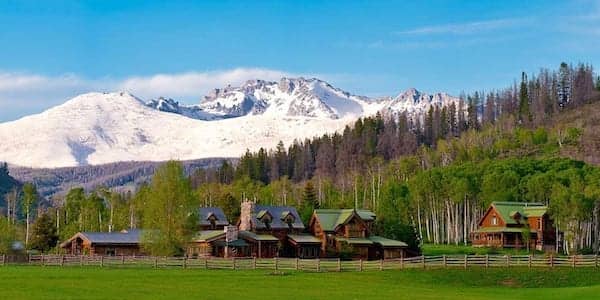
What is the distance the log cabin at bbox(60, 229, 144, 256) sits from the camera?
4441 inches

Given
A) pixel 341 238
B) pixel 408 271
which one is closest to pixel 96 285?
pixel 408 271

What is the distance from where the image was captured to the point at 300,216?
5374 inches

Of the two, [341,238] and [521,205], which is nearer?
[341,238]

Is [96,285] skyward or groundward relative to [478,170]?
groundward

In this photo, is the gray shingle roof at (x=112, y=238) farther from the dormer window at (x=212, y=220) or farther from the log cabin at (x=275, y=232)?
the dormer window at (x=212, y=220)

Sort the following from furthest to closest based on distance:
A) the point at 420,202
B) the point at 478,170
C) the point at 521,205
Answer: the point at 478,170 < the point at 420,202 < the point at 521,205

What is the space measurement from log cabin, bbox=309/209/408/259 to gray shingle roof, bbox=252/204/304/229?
2.09 meters

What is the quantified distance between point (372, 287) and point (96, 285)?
19.6 meters

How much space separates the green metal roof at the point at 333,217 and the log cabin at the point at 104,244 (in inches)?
965

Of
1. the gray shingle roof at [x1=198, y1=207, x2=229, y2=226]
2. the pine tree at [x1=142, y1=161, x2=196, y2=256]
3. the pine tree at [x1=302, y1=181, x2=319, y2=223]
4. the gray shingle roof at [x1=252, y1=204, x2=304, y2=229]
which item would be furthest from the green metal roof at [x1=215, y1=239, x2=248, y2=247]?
the pine tree at [x1=302, y1=181, x2=319, y2=223]

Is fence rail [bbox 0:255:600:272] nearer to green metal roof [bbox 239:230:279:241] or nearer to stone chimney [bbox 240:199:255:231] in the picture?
green metal roof [bbox 239:230:279:241]

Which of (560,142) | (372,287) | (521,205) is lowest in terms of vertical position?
(372,287)

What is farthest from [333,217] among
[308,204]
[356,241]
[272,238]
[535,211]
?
[535,211]

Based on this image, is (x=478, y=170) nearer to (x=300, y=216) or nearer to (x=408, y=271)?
(x=300, y=216)
